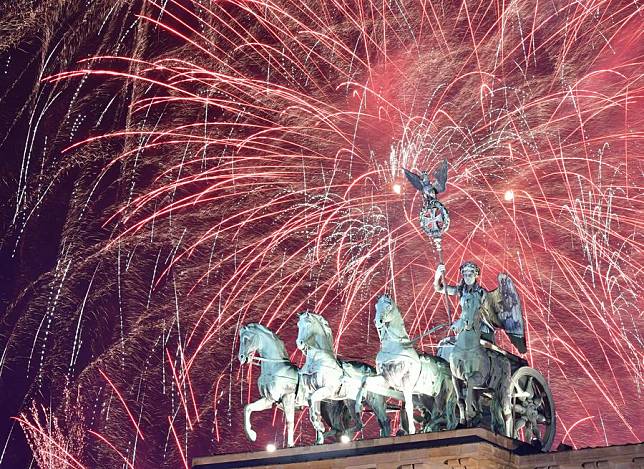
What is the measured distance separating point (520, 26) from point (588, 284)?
520 centimetres

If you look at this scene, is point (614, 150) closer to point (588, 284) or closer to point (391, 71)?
point (588, 284)

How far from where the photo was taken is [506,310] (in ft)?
67.5

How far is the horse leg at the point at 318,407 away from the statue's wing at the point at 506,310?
9.32 feet

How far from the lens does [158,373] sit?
29500mm

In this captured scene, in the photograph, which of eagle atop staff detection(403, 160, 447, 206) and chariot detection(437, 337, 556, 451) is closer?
chariot detection(437, 337, 556, 451)

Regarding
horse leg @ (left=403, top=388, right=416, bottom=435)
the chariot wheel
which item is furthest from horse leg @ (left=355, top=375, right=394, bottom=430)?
the chariot wheel

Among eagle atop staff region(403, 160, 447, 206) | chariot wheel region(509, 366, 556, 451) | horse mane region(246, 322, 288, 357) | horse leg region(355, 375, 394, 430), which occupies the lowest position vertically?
chariot wheel region(509, 366, 556, 451)

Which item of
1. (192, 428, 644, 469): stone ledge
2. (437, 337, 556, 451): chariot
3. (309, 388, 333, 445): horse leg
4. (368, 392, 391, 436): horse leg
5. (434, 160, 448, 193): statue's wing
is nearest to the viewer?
(192, 428, 644, 469): stone ledge

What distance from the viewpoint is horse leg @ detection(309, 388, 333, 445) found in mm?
20031

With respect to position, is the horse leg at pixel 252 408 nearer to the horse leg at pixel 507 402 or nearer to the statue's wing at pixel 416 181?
the horse leg at pixel 507 402

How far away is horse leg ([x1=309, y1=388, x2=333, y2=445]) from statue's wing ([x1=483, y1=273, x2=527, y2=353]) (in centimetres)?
284

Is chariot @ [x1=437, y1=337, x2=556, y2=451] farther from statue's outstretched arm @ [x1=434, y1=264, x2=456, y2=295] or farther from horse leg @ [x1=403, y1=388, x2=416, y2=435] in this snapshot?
horse leg @ [x1=403, y1=388, x2=416, y2=435]

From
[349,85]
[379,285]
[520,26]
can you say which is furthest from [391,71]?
[379,285]

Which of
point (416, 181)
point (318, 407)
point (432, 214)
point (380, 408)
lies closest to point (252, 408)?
point (318, 407)
